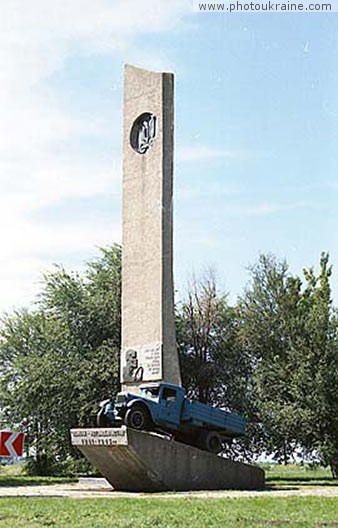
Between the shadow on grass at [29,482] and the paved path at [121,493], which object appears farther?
the shadow on grass at [29,482]

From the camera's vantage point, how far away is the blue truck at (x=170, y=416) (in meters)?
18.2

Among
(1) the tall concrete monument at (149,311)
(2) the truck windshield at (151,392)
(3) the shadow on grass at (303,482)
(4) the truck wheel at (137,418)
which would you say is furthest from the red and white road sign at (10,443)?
(3) the shadow on grass at (303,482)

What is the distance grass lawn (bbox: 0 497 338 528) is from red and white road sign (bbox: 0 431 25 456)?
0.76 m

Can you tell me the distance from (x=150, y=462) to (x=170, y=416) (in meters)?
1.44

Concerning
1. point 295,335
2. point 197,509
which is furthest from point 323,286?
point 197,509

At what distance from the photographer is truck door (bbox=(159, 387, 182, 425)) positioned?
1839 cm

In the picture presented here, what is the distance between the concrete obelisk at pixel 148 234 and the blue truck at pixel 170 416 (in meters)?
0.85

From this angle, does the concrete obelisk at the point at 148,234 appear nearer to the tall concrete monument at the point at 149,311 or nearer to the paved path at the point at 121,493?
the tall concrete monument at the point at 149,311

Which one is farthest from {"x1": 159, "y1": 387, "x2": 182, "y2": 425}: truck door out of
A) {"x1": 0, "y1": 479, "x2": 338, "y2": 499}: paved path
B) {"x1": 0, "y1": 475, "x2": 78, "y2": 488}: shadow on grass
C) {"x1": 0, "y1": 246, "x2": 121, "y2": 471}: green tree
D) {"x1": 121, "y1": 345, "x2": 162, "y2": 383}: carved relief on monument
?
{"x1": 0, "y1": 246, "x2": 121, "y2": 471}: green tree

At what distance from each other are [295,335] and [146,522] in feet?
58.1

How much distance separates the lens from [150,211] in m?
20.6

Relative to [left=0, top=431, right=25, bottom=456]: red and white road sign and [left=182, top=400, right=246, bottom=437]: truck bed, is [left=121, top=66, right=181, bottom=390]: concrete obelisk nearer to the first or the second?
[left=182, top=400, right=246, bottom=437]: truck bed

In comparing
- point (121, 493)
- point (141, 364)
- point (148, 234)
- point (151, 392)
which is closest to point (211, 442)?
point (151, 392)

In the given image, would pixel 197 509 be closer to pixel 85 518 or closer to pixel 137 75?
pixel 85 518
